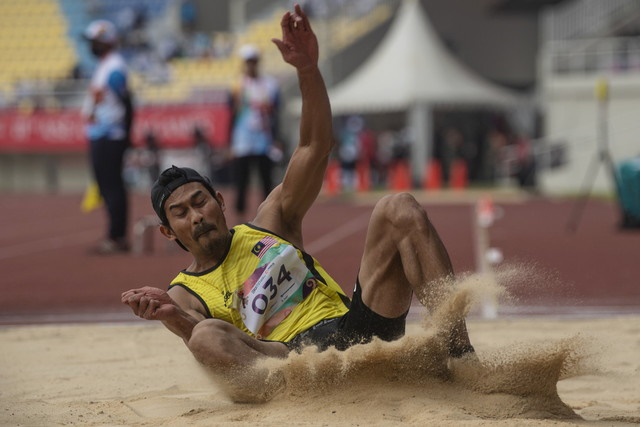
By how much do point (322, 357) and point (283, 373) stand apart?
193 mm

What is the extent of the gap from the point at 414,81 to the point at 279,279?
72.9ft

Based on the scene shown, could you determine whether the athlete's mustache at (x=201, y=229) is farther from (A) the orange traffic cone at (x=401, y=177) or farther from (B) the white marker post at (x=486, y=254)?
(A) the orange traffic cone at (x=401, y=177)

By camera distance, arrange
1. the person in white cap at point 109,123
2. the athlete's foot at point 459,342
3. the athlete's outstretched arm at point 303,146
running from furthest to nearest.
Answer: the person in white cap at point 109,123
the athlete's outstretched arm at point 303,146
the athlete's foot at point 459,342

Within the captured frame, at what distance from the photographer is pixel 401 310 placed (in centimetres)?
470

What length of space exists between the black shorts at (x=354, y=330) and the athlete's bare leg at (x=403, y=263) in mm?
32

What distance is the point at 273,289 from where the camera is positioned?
487 centimetres

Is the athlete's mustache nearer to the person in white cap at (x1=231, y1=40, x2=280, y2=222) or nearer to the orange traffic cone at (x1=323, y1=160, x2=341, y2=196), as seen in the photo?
the person in white cap at (x1=231, y1=40, x2=280, y2=222)

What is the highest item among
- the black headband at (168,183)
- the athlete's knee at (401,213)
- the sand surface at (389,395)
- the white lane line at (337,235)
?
the black headband at (168,183)

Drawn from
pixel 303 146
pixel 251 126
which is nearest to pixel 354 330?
pixel 303 146

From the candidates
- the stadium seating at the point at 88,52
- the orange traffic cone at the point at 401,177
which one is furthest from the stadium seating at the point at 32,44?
the orange traffic cone at the point at 401,177

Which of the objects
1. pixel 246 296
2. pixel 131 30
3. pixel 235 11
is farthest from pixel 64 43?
pixel 246 296

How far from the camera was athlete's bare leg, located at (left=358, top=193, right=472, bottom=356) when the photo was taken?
178 inches

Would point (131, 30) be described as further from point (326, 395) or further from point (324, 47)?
point (326, 395)

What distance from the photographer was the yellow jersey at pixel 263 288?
483 cm
